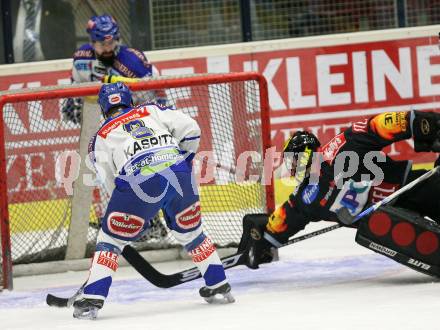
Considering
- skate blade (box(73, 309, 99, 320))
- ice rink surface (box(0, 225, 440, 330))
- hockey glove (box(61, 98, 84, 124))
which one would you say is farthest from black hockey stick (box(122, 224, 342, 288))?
hockey glove (box(61, 98, 84, 124))

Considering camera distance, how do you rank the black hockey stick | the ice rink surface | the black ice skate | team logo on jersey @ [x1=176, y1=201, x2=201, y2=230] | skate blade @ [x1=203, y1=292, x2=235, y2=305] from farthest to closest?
the black hockey stick → skate blade @ [x1=203, y1=292, x2=235, y2=305] → team logo on jersey @ [x1=176, y1=201, x2=201, y2=230] → the black ice skate → the ice rink surface

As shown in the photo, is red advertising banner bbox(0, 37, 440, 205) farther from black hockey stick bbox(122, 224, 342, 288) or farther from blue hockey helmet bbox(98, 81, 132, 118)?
blue hockey helmet bbox(98, 81, 132, 118)

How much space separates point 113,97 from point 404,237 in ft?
4.96

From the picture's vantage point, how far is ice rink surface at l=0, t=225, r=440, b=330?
532 cm

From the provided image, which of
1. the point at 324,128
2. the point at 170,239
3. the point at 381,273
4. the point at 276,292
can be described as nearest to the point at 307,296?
the point at 276,292

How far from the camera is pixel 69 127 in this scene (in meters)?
7.34

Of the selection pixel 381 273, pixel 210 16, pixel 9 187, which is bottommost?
pixel 381 273

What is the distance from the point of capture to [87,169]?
287 inches

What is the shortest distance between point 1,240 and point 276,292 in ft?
5.17

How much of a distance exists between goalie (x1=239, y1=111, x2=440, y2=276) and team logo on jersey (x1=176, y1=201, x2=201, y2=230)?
783 millimetres

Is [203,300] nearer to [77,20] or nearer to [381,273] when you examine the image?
[381,273]

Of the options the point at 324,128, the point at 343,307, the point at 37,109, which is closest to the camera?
the point at 343,307

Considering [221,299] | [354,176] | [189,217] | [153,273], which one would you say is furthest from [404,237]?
[153,273]

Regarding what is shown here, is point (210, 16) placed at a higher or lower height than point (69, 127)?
higher
